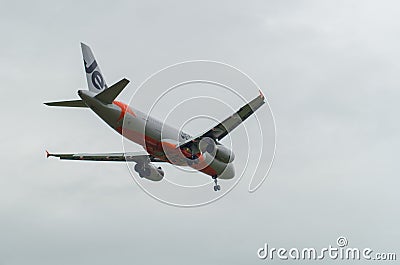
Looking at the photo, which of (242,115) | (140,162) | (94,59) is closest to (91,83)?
(94,59)

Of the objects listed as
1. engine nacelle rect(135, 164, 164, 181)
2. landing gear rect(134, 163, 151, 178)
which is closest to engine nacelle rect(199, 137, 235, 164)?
engine nacelle rect(135, 164, 164, 181)

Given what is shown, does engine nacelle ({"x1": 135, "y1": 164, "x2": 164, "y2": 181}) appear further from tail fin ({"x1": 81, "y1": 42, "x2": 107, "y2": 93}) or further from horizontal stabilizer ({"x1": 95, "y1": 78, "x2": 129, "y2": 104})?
horizontal stabilizer ({"x1": 95, "y1": 78, "x2": 129, "y2": 104})

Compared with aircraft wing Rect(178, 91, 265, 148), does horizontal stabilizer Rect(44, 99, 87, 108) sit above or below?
below

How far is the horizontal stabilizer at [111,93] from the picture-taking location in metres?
67.8

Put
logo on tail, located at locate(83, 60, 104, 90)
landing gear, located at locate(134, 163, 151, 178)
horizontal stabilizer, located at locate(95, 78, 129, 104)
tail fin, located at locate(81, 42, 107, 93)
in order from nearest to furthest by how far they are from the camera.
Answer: horizontal stabilizer, located at locate(95, 78, 129, 104), tail fin, located at locate(81, 42, 107, 93), logo on tail, located at locate(83, 60, 104, 90), landing gear, located at locate(134, 163, 151, 178)

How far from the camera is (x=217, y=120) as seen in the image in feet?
238

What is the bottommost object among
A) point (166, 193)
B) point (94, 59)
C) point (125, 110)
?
point (166, 193)

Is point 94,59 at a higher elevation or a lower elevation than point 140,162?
higher

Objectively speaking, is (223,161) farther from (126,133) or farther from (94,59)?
(94,59)

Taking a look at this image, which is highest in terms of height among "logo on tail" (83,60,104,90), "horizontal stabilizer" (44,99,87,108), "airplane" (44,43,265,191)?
"logo on tail" (83,60,104,90)

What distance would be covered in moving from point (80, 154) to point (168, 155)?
46.7ft

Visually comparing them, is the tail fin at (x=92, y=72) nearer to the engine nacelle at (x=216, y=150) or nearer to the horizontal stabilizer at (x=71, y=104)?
the horizontal stabilizer at (x=71, y=104)

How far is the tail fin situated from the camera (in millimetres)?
75938

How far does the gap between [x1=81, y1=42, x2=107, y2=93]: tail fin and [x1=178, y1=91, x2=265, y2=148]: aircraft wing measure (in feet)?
31.9
